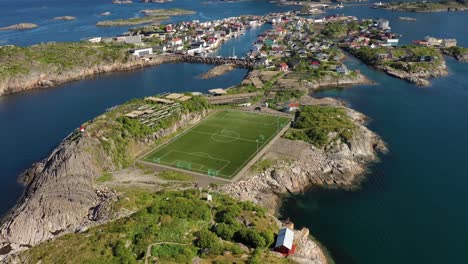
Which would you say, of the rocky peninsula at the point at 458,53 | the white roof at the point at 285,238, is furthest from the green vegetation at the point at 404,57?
the white roof at the point at 285,238

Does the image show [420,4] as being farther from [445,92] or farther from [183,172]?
Result: [183,172]

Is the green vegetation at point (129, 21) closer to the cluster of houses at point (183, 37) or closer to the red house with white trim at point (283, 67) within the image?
the cluster of houses at point (183, 37)

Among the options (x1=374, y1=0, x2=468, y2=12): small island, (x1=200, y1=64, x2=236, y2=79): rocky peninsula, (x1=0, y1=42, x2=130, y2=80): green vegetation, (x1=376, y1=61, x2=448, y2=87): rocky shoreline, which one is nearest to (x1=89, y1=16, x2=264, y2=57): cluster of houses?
(x1=0, y1=42, x2=130, y2=80): green vegetation

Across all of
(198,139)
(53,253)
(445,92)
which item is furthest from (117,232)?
(445,92)

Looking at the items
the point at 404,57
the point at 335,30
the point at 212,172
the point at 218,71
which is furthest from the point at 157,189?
the point at 335,30

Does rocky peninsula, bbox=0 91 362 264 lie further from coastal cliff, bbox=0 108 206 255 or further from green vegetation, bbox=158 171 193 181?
green vegetation, bbox=158 171 193 181

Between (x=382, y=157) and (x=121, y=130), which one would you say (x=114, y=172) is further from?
(x=382, y=157)
